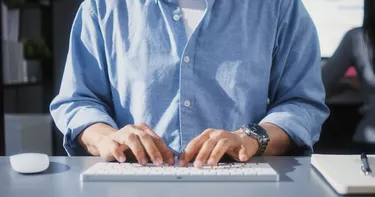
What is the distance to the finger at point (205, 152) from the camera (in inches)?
25.5

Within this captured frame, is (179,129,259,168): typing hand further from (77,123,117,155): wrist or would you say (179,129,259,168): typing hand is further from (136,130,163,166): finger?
(77,123,117,155): wrist

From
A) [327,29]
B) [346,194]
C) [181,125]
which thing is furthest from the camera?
[327,29]

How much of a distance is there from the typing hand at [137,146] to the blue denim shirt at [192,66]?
0.21m

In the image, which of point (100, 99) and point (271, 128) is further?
point (100, 99)

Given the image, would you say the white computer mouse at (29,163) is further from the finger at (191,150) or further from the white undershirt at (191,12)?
the white undershirt at (191,12)

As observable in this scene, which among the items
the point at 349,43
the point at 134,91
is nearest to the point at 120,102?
the point at 134,91

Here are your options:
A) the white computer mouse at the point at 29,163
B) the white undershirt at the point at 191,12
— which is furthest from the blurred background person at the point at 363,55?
the white computer mouse at the point at 29,163

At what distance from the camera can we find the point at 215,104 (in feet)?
3.13

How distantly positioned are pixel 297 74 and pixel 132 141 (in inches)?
16.4

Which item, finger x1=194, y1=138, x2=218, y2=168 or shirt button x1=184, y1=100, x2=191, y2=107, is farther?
shirt button x1=184, y1=100, x2=191, y2=107

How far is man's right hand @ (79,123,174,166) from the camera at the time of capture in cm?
67

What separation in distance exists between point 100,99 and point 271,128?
37 cm

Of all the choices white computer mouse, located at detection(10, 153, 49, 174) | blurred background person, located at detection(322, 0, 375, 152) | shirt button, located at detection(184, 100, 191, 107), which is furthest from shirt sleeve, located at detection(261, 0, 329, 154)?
blurred background person, located at detection(322, 0, 375, 152)

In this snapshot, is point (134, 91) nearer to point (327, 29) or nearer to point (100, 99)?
point (100, 99)
